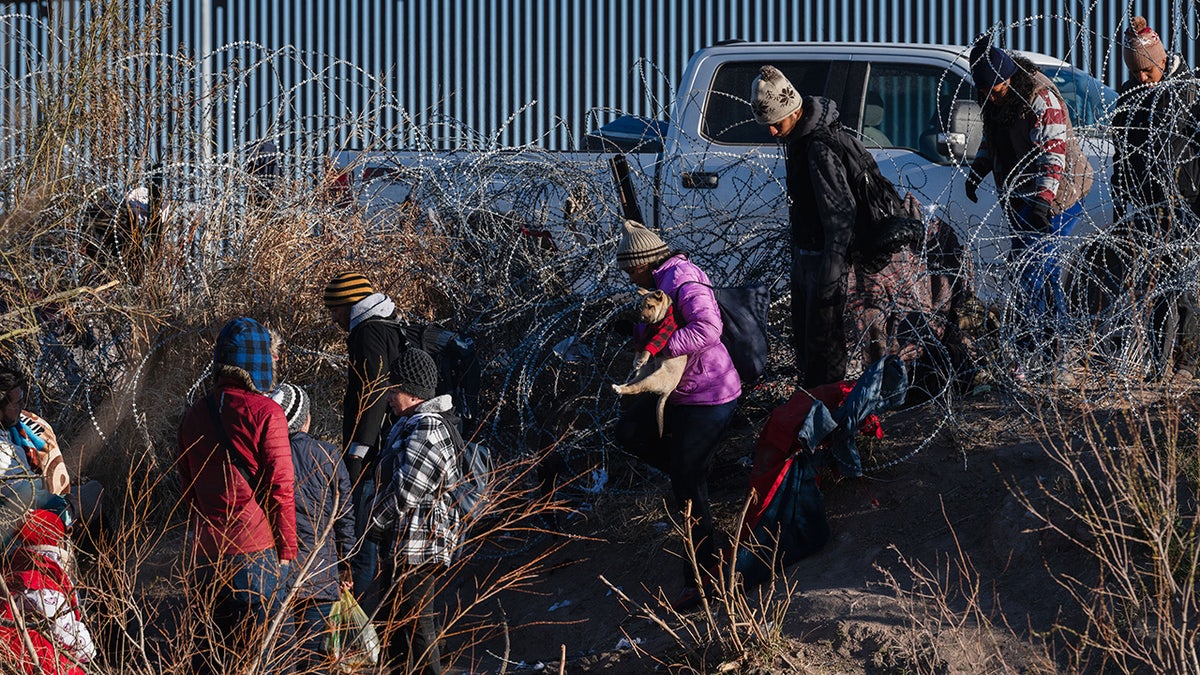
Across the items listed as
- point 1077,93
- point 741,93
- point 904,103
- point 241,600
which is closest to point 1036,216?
point 904,103

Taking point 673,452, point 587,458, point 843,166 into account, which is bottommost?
point 587,458

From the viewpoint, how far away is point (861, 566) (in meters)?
5.89

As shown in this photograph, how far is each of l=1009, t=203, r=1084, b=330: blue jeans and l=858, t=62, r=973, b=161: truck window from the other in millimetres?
1626

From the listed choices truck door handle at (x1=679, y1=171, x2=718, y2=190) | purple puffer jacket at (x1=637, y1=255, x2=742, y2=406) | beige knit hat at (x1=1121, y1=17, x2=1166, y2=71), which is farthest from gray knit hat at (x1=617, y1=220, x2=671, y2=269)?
beige knit hat at (x1=1121, y1=17, x2=1166, y2=71)

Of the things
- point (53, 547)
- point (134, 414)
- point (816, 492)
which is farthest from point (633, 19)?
point (53, 547)

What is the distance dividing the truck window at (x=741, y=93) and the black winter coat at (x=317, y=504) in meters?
4.22

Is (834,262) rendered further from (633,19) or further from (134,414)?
(633,19)

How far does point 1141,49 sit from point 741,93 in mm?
2825

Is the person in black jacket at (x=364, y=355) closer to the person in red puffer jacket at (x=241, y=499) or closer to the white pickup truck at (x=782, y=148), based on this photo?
the person in red puffer jacket at (x=241, y=499)

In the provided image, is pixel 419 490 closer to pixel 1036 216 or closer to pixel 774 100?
pixel 774 100

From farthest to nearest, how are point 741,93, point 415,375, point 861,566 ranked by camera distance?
point 741,93, point 861,566, point 415,375

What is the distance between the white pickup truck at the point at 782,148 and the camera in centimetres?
757

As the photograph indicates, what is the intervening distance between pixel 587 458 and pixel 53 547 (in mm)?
2786

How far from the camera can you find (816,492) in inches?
237
